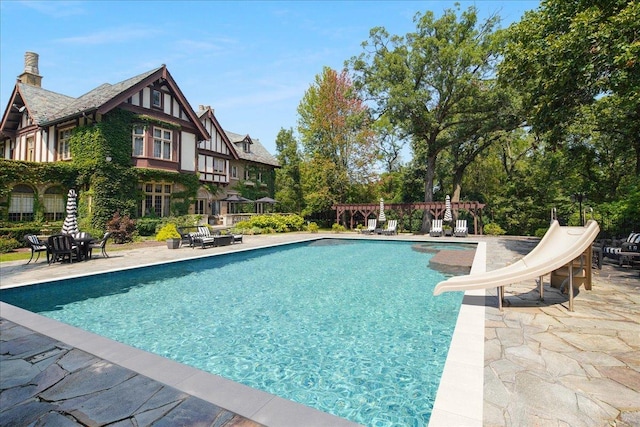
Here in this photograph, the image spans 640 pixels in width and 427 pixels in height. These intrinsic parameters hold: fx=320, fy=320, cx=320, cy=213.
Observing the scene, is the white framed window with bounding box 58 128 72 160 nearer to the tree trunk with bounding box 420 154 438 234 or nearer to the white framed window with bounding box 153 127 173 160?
the white framed window with bounding box 153 127 173 160

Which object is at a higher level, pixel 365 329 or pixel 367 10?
pixel 367 10

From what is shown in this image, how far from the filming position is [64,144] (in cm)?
2133

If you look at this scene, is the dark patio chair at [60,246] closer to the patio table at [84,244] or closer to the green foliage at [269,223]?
the patio table at [84,244]

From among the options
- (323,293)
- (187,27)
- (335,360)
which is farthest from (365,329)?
(187,27)

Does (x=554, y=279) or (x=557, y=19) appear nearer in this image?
(x=554, y=279)

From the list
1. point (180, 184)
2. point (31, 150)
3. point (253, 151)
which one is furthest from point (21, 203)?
point (253, 151)

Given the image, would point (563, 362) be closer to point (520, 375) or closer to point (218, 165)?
point (520, 375)

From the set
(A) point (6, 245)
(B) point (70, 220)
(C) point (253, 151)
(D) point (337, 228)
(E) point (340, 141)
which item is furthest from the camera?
(C) point (253, 151)

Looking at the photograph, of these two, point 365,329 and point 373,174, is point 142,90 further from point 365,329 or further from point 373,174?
point 365,329

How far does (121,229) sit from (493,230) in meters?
23.5

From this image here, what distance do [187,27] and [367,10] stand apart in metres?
7.18

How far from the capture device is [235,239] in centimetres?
1661

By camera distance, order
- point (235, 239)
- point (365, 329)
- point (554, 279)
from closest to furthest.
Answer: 1. point (365, 329)
2. point (554, 279)
3. point (235, 239)

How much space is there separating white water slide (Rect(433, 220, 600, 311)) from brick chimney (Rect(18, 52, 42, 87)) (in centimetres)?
3286
